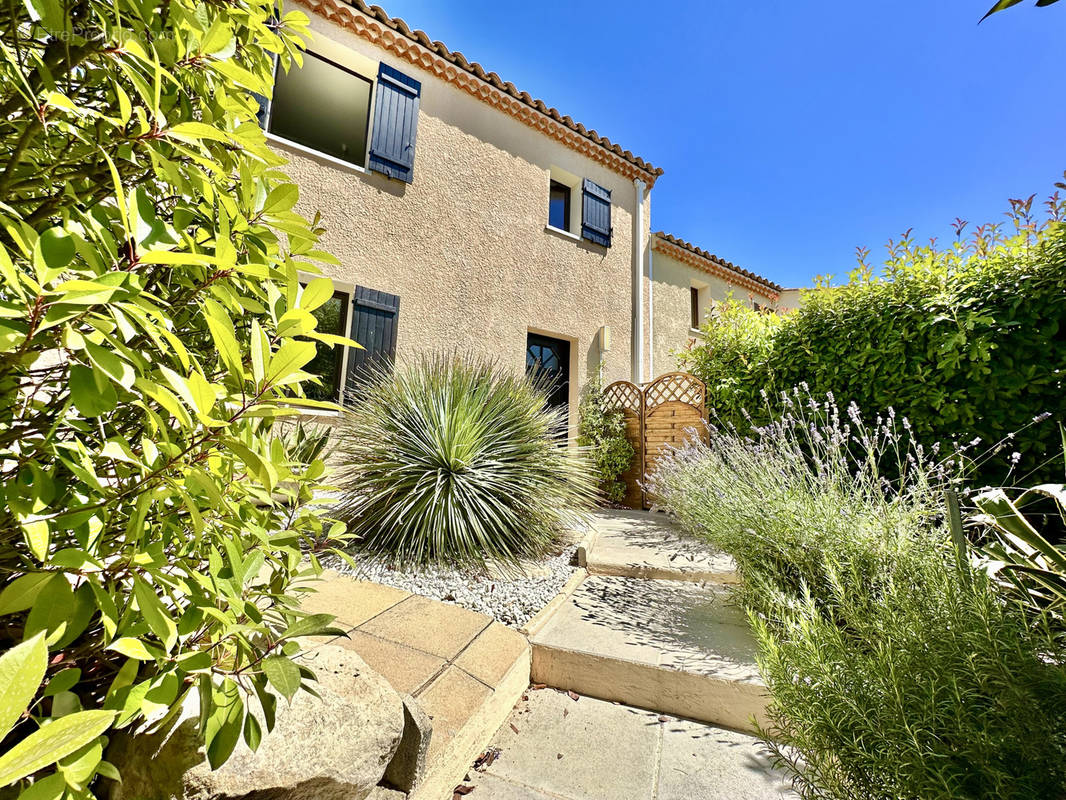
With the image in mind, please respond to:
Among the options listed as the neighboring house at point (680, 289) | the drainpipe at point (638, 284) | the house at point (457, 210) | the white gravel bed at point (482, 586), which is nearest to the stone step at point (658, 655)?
the white gravel bed at point (482, 586)

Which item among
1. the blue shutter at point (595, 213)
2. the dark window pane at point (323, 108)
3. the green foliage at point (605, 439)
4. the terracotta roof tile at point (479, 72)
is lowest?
the green foliage at point (605, 439)

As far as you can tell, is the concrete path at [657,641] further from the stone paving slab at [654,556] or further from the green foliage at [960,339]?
the green foliage at [960,339]

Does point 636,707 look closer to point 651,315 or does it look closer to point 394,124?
point 394,124

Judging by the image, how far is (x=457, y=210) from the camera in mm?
6664

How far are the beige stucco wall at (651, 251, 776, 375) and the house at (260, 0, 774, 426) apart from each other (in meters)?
0.10

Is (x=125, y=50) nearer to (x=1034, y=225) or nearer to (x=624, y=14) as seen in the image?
(x=1034, y=225)

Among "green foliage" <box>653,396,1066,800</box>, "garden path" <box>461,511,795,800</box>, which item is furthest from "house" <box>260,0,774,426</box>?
A: "green foliage" <box>653,396,1066,800</box>

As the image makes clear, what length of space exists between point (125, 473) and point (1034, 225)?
569cm

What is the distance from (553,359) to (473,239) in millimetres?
2346

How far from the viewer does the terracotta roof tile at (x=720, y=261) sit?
905 cm

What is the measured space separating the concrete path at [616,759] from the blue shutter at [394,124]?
629 centimetres

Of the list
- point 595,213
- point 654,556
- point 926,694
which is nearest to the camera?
point 926,694

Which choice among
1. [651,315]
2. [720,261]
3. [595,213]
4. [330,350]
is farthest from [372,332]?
[720,261]

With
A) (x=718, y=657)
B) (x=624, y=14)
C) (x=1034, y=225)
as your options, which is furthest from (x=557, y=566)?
(x=624, y=14)
